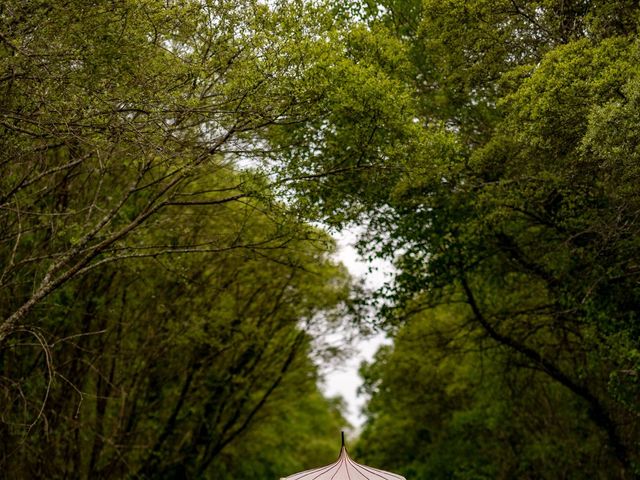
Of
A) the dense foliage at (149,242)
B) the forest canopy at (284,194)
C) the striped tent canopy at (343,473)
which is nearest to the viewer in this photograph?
the striped tent canopy at (343,473)

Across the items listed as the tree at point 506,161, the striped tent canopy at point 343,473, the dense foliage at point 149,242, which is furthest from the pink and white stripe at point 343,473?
the tree at point 506,161

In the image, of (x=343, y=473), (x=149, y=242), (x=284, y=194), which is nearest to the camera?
(x=343, y=473)

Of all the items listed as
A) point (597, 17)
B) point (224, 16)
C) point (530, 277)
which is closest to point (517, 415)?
point (530, 277)

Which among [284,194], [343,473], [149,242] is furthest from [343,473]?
[149,242]

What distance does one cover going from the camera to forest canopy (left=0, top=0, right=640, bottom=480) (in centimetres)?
1180

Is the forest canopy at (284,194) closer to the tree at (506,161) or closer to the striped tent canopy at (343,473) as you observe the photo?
the tree at (506,161)

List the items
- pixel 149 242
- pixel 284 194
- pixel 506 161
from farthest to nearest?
pixel 149 242, pixel 506 161, pixel 284 194

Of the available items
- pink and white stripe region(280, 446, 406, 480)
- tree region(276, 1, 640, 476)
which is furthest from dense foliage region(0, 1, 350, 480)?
pink and white stripe region(280, 446, 406, 480)

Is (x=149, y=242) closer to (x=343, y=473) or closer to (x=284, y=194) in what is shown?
(x=284, y=194)

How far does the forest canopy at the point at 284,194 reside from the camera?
11805 mm

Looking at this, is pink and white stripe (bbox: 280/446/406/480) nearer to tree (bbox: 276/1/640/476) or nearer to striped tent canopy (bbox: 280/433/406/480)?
striped tent canopy (bbox: 280/433/406/480)

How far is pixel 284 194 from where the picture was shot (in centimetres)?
1387

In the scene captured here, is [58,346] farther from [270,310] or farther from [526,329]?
[526,329]

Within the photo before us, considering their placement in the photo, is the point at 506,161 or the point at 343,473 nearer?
the point at 343,473
